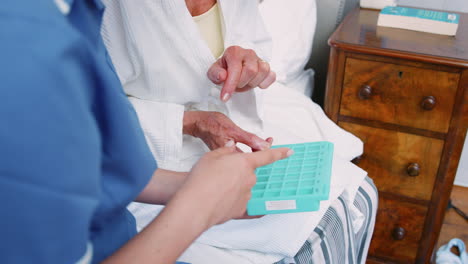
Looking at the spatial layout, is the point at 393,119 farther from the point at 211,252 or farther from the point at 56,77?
the point at 56,77

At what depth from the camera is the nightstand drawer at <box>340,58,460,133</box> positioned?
1.14 m

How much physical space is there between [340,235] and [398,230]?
55 cm

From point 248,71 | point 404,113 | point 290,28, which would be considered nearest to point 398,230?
point 404,113

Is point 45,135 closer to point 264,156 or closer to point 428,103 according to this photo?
point 264,156

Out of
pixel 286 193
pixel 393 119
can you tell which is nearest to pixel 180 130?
pixel 286 193

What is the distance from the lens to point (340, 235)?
34.5 inches

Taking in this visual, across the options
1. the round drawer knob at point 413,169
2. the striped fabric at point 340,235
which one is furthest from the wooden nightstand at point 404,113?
the striped fabric at point 340,235

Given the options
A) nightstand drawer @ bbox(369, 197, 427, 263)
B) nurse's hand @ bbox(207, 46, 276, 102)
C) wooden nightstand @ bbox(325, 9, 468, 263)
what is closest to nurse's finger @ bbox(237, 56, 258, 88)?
nurse's hand @ bbox(207, 46, 276, 102)

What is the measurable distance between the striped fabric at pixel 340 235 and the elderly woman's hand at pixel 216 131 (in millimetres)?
187

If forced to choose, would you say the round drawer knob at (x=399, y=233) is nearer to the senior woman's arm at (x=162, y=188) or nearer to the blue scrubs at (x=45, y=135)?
the senior woman's arm at (x=162, y=188)

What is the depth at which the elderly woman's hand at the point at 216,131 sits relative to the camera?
0.84 metres

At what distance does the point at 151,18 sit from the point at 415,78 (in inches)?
27.1

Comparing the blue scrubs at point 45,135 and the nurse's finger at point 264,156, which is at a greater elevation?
the blue scrubs at point 45,135

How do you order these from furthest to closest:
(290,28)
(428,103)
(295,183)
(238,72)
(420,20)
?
1. (290,28)
2. (420,20)
3. (428,103)
4. (238,72)
5. (295,183)
